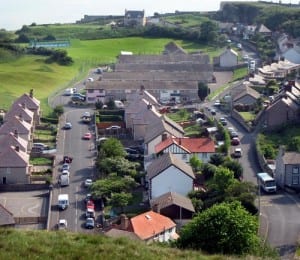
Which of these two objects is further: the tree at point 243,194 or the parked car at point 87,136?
the parked car at point 87,136

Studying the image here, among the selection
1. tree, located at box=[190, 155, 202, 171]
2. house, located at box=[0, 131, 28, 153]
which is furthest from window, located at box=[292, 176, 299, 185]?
house, located at box=[0, 131, 28, 153]

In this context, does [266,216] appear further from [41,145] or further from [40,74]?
[40,74]

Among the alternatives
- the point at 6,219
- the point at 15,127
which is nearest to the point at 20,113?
the point at 15,127

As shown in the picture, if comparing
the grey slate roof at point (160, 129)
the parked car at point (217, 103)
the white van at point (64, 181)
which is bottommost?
the white van at point (64, 181)

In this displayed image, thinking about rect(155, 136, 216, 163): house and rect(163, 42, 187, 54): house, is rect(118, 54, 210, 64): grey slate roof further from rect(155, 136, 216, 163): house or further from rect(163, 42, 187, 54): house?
rect(155, 136, 216, 163): house

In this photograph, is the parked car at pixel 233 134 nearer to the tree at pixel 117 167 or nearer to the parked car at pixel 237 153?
the parked car at pixel 237 153

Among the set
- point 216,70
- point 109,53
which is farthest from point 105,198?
point 109,53

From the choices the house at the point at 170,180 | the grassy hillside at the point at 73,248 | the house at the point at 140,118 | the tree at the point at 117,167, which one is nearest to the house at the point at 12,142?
the tree at the point at 117,167
